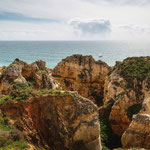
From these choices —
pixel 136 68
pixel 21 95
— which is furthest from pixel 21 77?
pixel 136 68

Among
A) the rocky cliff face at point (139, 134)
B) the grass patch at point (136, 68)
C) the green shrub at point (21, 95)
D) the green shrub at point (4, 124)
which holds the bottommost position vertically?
the rocky cliff face at point (139, 134)

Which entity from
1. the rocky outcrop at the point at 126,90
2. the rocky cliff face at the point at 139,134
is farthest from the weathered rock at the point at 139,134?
the rocky outcrop at the point at 126,90

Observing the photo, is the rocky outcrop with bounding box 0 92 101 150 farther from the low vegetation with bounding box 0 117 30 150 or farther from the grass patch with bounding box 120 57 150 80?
the grass patch with bounding box 120 57 150 80

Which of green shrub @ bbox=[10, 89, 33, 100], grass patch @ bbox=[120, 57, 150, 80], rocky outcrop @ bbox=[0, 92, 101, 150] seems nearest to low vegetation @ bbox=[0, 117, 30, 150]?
rocky outcrop @ bbox=[0, 92, 101, 150]

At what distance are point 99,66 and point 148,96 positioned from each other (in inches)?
701

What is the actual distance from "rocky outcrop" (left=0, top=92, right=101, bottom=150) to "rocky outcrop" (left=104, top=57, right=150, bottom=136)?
950 centimetres

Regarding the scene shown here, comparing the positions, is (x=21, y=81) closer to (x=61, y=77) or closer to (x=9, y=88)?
(x=9, y=88)

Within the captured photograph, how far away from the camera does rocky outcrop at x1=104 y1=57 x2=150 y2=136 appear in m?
25.1

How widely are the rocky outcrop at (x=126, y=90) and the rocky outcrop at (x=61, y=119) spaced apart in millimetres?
9504

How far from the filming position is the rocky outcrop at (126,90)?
25103mm

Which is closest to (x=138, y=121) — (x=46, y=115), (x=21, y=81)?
(x=46, y=115)

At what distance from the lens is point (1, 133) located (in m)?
12.3

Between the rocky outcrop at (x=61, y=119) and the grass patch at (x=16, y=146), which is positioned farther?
the rocky outcrop at (x=61, y=119)

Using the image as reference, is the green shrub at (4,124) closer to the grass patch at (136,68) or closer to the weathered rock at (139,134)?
the weathered rock at (139,134)
